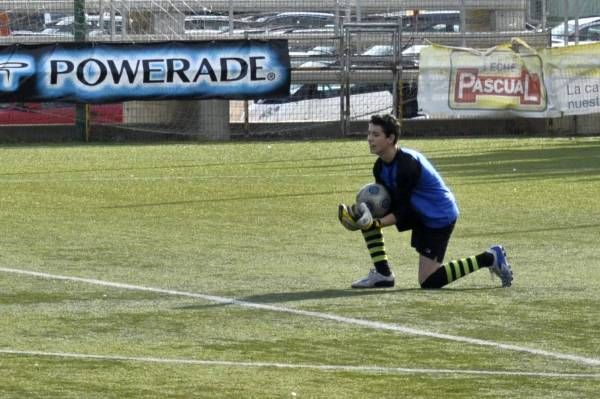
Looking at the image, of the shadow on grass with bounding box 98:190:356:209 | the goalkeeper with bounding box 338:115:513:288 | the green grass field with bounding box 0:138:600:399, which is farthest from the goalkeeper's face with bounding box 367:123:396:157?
the shadow on grass with bounding box 98:190:356:209

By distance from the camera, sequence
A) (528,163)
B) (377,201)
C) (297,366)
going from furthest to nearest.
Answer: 1. (528,163)
2. (377,201)
3. (297,366)

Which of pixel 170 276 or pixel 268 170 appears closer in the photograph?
pixel 170 276

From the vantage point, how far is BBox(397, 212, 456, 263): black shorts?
1163 centimetres

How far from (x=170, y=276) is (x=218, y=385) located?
179 inches

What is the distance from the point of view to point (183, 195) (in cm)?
1997

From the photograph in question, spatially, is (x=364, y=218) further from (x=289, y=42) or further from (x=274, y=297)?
(x=289, y=42)

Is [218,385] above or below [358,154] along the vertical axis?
Result: above

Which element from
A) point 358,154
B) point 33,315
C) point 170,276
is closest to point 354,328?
point 33,315

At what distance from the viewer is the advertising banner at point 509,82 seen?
31.8 metres

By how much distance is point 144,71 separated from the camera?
3206 centimetres

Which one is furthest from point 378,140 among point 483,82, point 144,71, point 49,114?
point 49,114

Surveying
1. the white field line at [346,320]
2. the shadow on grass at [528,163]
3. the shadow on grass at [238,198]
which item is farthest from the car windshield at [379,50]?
the white field line at [346,320]

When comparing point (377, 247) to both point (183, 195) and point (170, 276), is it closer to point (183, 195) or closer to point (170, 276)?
point (170, 276)

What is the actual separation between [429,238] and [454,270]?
293 millimetres
